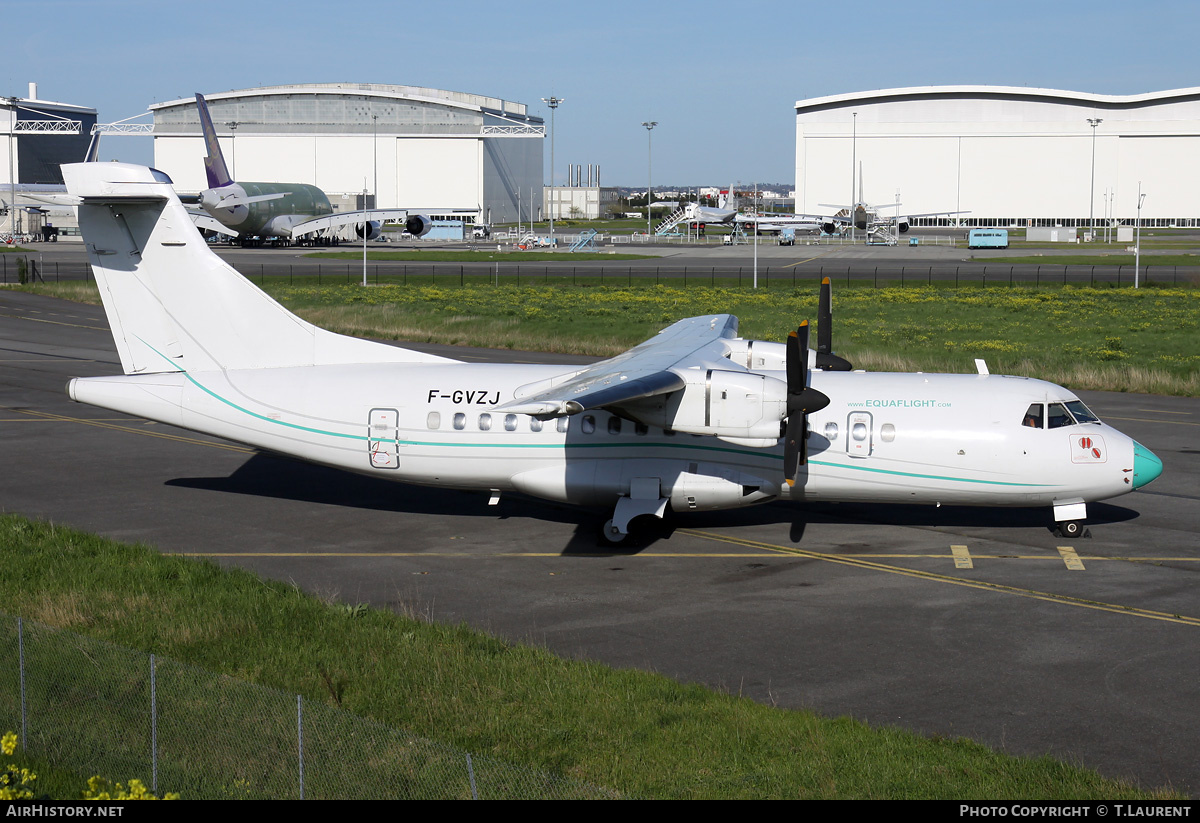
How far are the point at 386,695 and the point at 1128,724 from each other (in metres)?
9.73

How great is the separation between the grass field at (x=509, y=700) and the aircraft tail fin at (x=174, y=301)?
6.26 m

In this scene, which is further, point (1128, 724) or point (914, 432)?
point (914, 432)

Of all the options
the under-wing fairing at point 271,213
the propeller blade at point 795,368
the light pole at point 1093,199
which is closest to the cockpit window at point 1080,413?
the propeller blade at point 795,368

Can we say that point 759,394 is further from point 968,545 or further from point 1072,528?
point 1072,528

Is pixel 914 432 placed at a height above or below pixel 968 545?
above

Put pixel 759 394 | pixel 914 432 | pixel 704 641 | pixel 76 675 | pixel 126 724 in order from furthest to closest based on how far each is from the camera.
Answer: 1. pixel 914 432
2. pixel 759 394
3. pixel 704 641
4. pixel 76 675
5. pixel 126 724

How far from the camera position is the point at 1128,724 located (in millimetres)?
14273

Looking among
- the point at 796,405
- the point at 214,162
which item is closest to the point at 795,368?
the point at 796,405

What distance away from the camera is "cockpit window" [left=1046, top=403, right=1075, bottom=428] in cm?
2255

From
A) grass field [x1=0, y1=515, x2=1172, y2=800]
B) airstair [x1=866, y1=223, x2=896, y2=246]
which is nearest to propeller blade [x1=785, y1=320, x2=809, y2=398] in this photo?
grass field [x1=0, y1=515, x2=1172, y2=800]

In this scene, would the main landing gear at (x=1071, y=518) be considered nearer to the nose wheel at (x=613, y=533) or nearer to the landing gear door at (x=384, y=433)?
the nose wheel at (x=613, y=533)

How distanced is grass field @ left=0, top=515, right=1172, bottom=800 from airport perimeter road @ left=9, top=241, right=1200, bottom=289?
5814 centimetres

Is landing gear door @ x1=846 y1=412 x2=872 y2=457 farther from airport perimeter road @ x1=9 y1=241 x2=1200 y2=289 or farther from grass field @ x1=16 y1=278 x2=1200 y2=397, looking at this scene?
airport perimeter road @ x1=9 y1=241 x2=1200 y2=289
